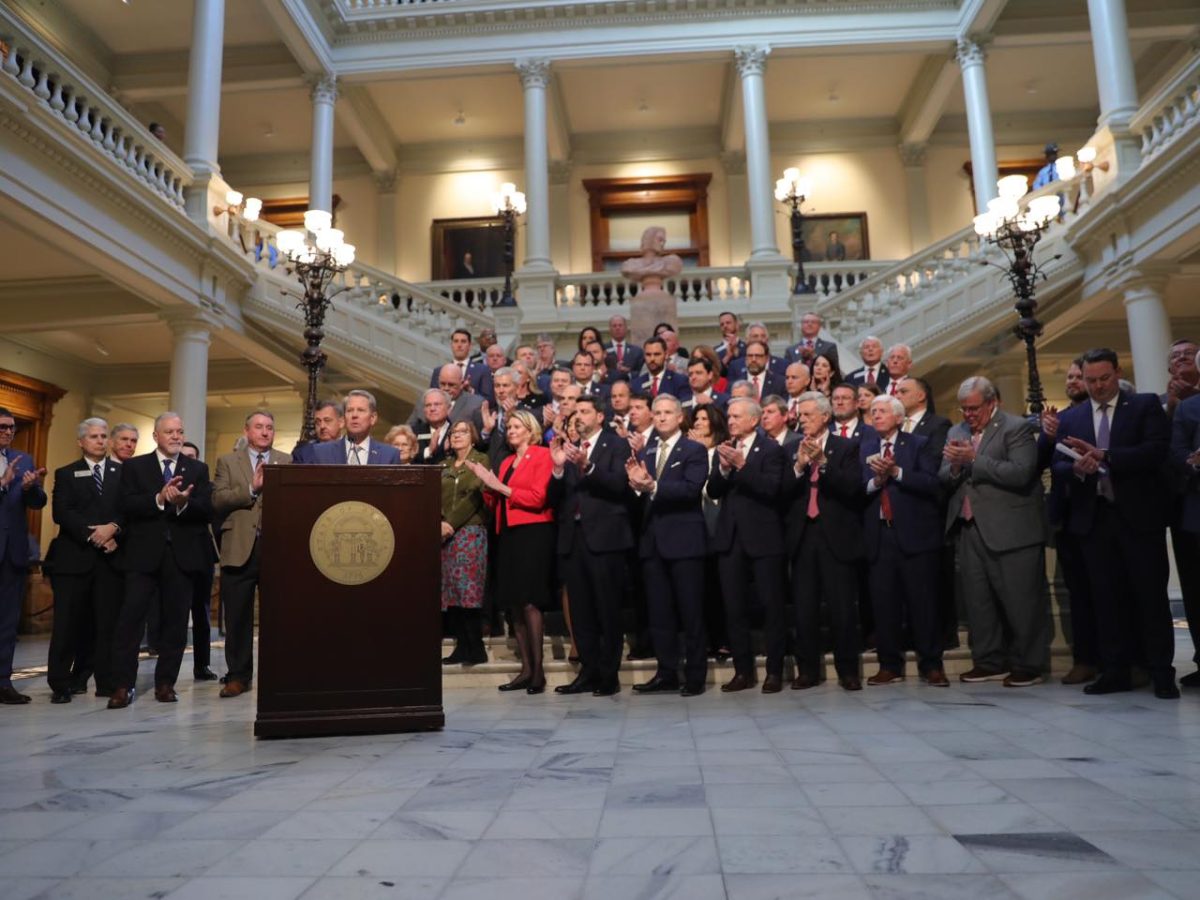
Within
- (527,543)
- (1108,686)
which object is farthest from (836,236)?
(1108,686)

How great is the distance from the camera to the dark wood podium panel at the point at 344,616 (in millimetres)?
3973

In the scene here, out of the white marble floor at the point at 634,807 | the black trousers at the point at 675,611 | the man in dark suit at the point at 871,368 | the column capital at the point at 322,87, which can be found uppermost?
the column capital at the point at 322,87

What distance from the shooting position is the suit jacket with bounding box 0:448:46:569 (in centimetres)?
548

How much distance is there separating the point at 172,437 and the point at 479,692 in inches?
97.1

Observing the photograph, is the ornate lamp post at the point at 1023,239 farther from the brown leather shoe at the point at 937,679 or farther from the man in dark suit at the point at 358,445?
the man in dark suit at the point at 358,445

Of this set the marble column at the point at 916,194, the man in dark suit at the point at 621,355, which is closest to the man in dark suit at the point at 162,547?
the man in dark suit at the point at 621,355

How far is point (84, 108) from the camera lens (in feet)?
31.1

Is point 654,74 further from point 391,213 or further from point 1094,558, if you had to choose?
point 1094,558

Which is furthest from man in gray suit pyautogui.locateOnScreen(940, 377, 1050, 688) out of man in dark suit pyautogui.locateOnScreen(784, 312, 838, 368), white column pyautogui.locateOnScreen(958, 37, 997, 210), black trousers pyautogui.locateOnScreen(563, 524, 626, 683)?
white column pyautogui.locateOnScreen(958, 37, 997, 210)

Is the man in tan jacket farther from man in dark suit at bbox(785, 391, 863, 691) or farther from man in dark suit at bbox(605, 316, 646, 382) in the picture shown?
man in dark suit at bbox(605, 316, 646, 382)

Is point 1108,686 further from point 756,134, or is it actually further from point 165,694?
point 756,134

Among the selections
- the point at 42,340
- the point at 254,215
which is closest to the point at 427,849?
the point at 254,215

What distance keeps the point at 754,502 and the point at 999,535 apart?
1403 millimetres

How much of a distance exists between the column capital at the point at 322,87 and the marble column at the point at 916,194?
479 inches
